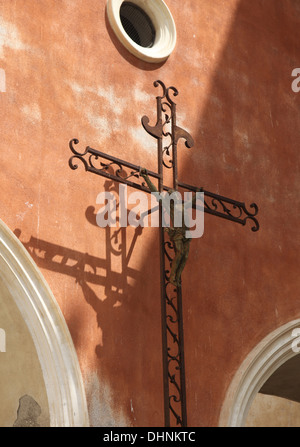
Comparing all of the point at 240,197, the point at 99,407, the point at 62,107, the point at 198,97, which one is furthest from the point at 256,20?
the point at 99,407

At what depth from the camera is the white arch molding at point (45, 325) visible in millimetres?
6309

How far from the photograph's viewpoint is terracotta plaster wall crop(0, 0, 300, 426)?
6.68m

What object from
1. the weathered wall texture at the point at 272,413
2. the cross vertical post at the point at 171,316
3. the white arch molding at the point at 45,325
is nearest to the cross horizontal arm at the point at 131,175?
the cross vertical post at the point at 171,316

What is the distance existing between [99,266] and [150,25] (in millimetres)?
2625

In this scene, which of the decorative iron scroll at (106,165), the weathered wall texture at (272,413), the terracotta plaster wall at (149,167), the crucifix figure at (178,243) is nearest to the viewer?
the decorative iron scroll at (106,165)

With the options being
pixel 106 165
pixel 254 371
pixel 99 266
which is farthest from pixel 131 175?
pixel 254 371

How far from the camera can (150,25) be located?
27.4 feet

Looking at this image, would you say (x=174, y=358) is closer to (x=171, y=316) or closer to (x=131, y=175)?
(x=171, y=316)

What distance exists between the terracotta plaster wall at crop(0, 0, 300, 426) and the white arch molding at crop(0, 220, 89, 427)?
110 millimetres

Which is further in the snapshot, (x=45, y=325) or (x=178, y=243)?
(x=178, y=243)

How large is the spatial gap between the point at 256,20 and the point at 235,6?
29 cm

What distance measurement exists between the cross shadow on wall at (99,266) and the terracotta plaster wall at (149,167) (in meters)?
0.01

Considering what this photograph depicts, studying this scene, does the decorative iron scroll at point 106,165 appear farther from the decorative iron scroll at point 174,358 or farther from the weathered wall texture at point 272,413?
the weathered wall texture at point 272,413
